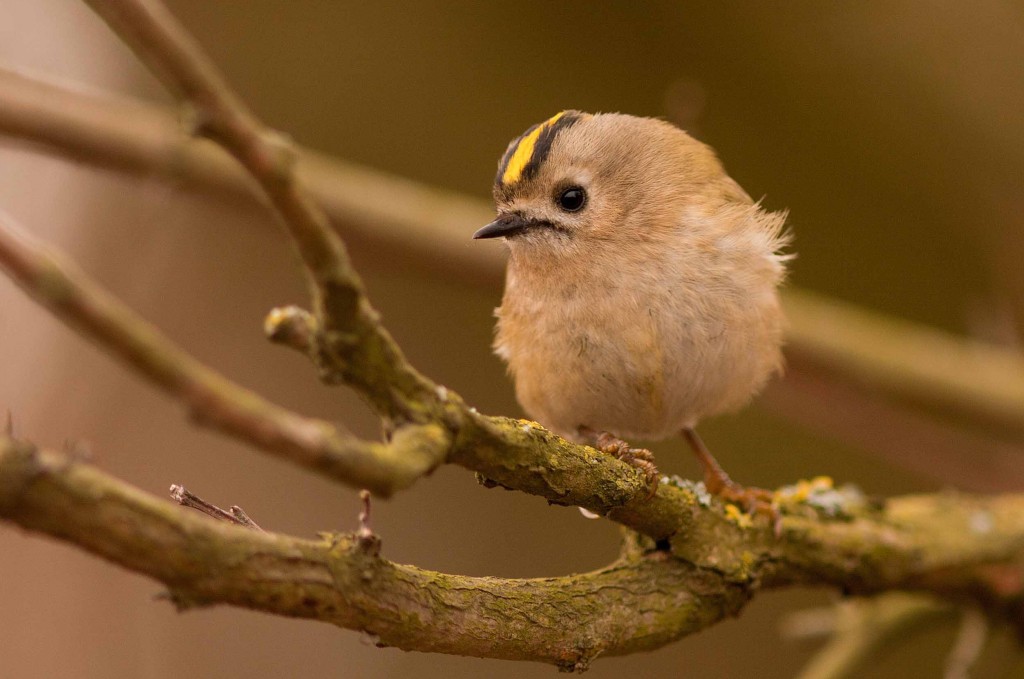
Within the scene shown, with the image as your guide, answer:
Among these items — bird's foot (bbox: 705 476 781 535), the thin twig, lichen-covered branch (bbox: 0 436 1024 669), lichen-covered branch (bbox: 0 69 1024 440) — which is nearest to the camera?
lichen-covered branch (bbox: 0 436 1024 669)

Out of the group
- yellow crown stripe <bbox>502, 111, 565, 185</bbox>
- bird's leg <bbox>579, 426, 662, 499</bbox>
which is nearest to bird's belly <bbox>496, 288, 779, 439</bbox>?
bird's leg <bbox>579, 426, 662, 499</bbox>

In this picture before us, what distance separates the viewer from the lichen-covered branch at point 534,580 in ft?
4.01

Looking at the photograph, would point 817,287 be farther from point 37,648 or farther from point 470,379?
point 37,648

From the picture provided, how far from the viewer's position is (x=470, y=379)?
5074 mm

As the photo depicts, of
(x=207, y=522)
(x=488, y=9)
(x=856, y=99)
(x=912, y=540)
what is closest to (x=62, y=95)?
(x=488, y=9)

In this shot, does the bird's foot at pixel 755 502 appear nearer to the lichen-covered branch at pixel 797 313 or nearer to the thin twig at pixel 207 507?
the lichen-covered branch at pixel 797 313

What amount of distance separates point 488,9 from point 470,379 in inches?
70.4

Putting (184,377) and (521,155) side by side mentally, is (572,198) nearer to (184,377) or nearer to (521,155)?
(521,155)

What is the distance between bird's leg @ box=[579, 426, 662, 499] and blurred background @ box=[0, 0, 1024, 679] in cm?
243

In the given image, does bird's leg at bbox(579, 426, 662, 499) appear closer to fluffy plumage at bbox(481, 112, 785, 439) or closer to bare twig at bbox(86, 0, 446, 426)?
fluffy plumage at bbox(481, 112, 785, 439)

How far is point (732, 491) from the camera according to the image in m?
2.80

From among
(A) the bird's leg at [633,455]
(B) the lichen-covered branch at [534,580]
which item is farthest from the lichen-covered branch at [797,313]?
(A) the bird's leg at [633,455]

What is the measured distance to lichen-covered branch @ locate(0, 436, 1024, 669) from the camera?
1.22 meters

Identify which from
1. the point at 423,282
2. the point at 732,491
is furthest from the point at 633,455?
the point at 423,282
